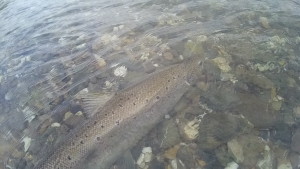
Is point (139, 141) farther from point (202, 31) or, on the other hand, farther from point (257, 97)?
point (202, 31)

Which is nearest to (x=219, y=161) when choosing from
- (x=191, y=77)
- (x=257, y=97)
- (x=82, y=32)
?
(x=257, y=97)

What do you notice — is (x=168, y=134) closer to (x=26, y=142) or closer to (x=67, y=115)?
(x=67, y=115)

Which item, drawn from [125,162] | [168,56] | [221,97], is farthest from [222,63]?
[125,162]

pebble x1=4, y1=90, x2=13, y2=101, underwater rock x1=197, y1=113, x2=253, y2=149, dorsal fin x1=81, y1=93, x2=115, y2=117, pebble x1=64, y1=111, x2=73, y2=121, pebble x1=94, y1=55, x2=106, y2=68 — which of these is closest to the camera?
underwater rock x1=197, y1=113, x2=253, y2=149

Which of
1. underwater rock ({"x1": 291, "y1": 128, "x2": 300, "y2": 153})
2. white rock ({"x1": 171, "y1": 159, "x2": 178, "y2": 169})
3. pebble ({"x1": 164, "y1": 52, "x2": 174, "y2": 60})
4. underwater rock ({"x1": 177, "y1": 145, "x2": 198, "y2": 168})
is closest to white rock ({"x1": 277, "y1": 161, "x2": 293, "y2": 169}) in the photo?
underwater rock ({"x1": 291, "y1": 128, "x2": 300, "y2": 153})

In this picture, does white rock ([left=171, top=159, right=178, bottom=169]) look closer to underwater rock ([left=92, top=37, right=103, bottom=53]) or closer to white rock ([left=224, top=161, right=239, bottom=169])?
white rock ([left=224, top=161, right=239, bottom=169])

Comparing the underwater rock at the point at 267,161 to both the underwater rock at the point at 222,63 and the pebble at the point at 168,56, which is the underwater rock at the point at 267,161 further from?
the pebble at the point at 168,56

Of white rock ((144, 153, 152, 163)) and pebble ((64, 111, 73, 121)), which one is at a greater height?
pebble ((64, 111, 73, 121))
